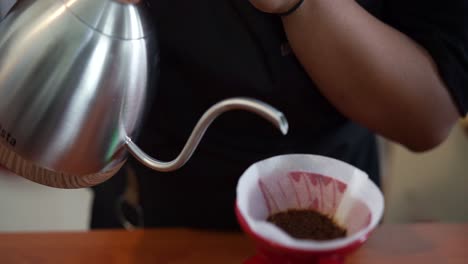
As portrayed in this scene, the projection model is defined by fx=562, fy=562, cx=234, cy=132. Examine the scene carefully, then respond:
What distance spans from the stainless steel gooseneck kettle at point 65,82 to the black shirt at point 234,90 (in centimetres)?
15

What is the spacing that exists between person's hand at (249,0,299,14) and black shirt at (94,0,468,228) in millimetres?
68

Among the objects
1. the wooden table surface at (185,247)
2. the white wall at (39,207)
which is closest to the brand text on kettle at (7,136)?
the wooden table surface at (185,247)

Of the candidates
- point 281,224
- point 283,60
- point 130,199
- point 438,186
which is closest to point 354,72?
point 283,60

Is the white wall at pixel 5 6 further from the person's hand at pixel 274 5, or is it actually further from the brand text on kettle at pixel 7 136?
the person's hand at pixel 274 5

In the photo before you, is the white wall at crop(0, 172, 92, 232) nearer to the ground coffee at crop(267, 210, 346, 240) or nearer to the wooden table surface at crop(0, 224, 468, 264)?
the wooden table surface at crop(0, 224, 468, 264)

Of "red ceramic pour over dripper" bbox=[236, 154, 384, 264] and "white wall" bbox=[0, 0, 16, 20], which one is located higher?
"white wall" bbox=[0, 0, 16, 20]

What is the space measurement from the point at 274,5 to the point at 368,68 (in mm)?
136

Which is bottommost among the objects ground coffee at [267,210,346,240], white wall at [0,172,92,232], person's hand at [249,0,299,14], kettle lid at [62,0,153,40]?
white wall at [0,172,92,232]

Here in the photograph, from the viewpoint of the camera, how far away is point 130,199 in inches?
32.7

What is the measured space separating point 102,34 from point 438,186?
1.10 m

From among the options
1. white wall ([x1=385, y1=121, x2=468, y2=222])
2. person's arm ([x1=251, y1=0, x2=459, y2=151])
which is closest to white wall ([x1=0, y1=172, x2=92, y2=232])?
white wall ([x1=385, y1=121, x2=468, y2=222])

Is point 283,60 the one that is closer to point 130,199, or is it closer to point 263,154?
point 263,154

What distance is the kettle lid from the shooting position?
0.44 m

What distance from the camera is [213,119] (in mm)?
444
